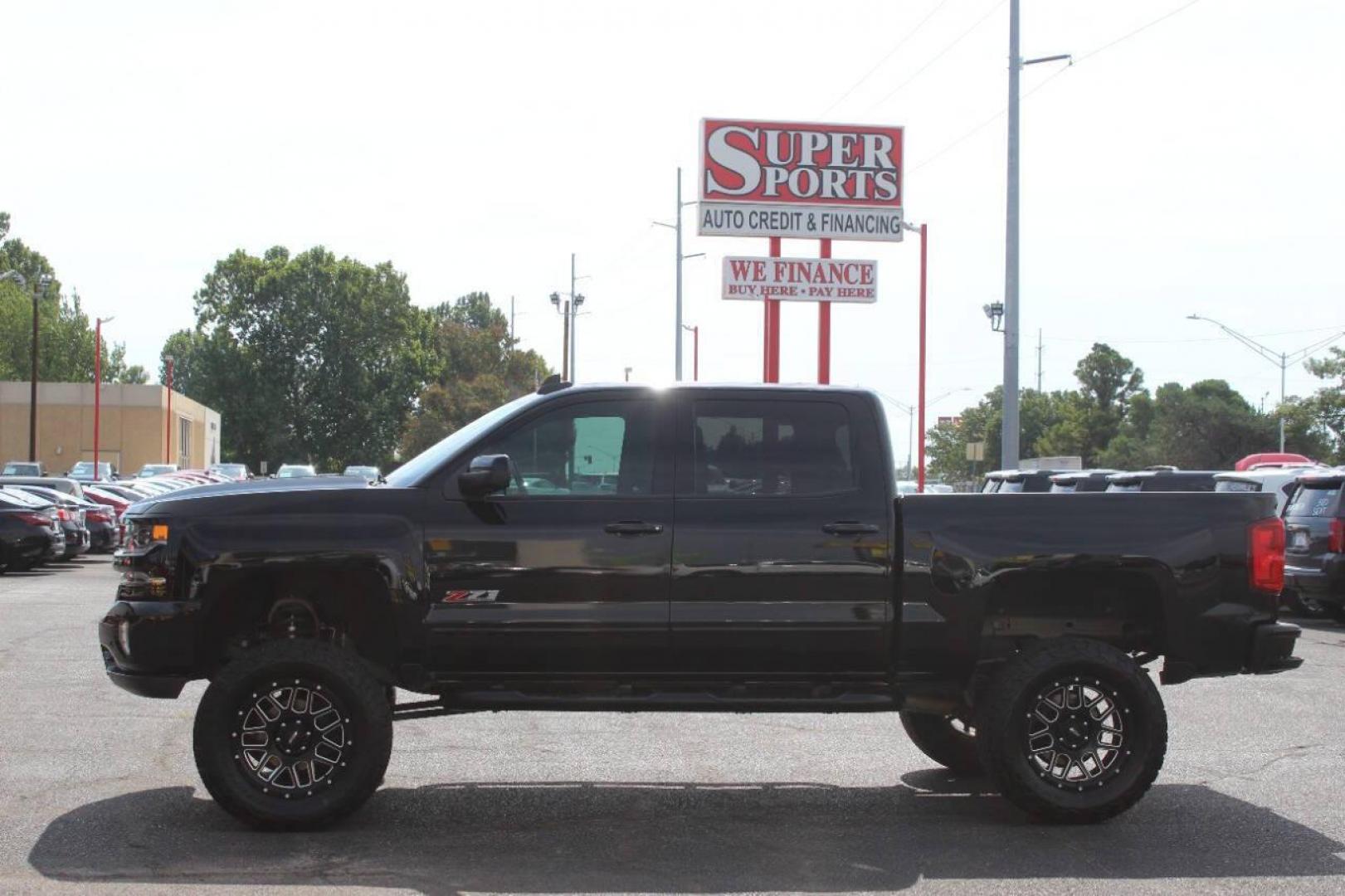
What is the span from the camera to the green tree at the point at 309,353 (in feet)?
336

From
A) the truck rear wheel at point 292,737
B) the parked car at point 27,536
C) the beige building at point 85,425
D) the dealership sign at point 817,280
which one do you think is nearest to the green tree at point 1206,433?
the beige building at point 85,425

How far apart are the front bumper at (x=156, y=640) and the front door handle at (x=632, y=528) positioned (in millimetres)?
1917

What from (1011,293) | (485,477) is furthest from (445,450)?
(1011,293)

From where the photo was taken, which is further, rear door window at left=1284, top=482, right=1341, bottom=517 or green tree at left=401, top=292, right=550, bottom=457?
green tree at left=401, top=292, right=550, bottom=457

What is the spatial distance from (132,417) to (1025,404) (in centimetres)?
8102

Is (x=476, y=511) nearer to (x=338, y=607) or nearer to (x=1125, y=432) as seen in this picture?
(x=338, y=607)

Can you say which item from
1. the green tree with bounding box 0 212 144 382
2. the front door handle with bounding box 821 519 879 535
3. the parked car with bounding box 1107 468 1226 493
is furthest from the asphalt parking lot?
the green tree with bounding box 0 212 144 382

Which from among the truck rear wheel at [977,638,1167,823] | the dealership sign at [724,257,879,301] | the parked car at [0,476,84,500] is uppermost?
the dealership sign at [724,257,879,301]

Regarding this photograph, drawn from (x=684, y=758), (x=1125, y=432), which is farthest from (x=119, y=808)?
(x=1125, y=432)

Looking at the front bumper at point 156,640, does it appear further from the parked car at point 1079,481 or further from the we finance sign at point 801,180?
the we finance sign at point 801,180

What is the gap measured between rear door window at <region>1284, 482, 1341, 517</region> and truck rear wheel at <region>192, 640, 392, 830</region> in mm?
14010

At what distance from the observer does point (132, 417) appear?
3506 inches

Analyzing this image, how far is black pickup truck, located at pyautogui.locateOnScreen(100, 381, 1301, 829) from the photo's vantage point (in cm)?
727

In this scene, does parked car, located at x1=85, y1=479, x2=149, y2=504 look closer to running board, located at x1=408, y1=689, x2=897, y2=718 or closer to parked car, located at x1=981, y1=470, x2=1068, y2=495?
parked car, located at x1=981, y1=470, x2=1068, y2=495
